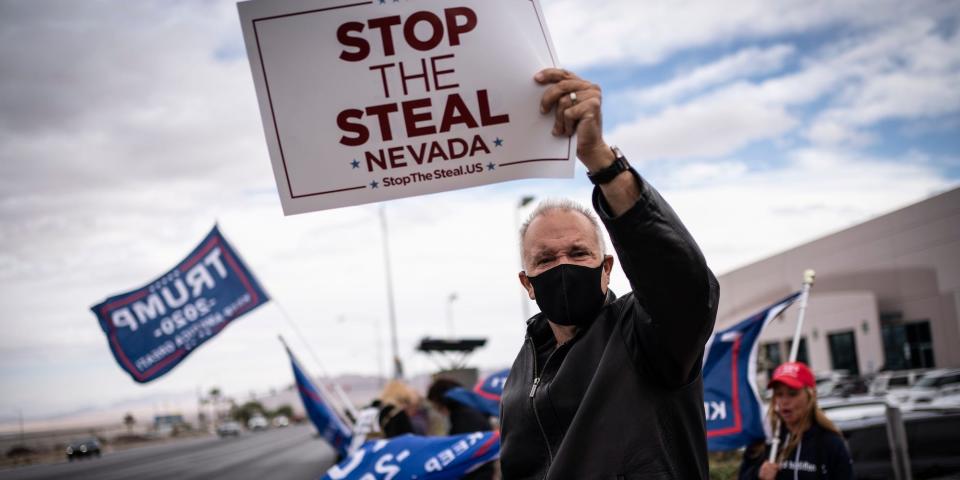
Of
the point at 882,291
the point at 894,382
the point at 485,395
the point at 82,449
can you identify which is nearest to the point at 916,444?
the point at 485,395

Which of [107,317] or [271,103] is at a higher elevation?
[271,103]

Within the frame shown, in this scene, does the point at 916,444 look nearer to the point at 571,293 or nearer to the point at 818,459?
the point at 818,459

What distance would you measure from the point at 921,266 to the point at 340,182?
3189 centimetres

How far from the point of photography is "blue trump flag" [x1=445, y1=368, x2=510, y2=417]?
6934 mm

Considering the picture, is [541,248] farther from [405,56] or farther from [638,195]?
[405,56]

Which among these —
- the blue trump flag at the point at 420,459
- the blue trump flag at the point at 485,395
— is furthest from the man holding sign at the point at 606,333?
the blue trump flag at the point at 485,395

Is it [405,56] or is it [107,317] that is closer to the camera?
[405,56]

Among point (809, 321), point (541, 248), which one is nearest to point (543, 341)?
point (541, 248)

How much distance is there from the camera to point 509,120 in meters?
2.16

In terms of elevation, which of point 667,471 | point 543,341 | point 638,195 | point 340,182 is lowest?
point 667,471

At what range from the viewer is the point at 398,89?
7.20 feet

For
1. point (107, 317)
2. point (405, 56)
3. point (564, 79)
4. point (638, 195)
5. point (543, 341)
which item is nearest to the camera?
point (638, 195)

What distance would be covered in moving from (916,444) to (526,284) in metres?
7.64

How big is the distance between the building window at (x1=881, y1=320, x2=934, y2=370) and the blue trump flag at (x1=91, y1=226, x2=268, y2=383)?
2790cm
